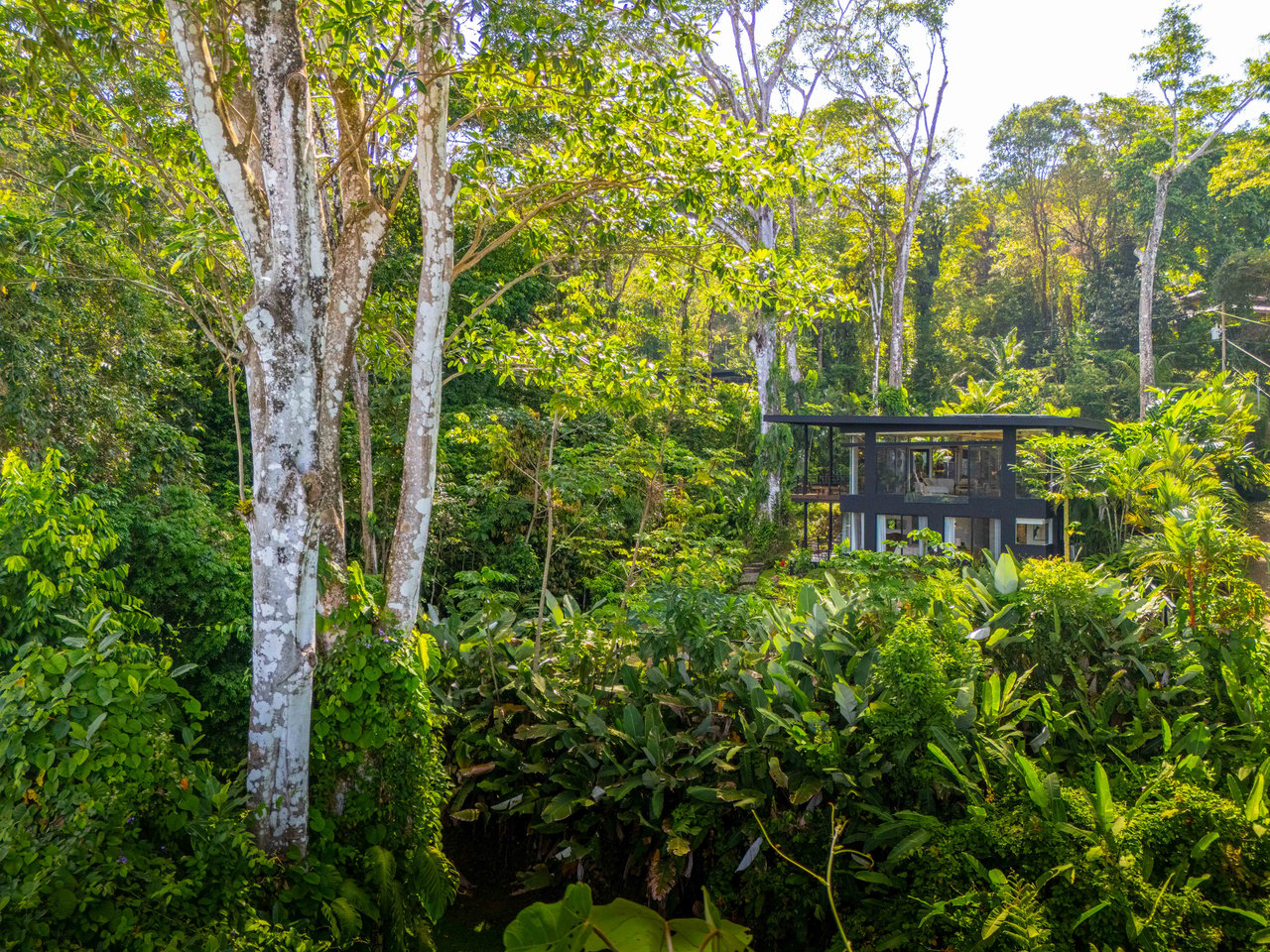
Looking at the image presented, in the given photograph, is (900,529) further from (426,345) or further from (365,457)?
(426,345)

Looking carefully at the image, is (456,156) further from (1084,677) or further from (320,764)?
(1084,677)

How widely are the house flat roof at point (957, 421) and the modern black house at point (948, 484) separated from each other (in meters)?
0.01

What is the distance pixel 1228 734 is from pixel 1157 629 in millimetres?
750

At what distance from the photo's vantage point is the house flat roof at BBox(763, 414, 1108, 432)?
1105cm

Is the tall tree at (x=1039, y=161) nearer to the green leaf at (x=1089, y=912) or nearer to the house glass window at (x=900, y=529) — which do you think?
the house glass window at (x=900, y=529)

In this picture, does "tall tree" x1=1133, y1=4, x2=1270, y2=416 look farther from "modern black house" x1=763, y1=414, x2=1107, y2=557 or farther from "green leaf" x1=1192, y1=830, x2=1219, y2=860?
A: "green leaf" x1=1192, y1=830, x2=1219, y2=860

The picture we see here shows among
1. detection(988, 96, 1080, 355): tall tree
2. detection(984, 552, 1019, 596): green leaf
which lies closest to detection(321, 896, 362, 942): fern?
detection(984, 552, 1019, 596): green leaf

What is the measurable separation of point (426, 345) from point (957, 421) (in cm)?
868

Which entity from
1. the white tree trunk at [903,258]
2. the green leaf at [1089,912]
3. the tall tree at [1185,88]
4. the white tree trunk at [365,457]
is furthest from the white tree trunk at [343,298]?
the tall tree at [1185,88]

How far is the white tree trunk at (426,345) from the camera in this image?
455 centimetres

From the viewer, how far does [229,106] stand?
3.53 metres

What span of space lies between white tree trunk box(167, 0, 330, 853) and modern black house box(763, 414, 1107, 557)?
9.44m

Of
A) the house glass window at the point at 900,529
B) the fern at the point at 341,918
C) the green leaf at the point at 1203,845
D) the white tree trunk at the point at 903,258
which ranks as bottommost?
the fern at the point at 341,918

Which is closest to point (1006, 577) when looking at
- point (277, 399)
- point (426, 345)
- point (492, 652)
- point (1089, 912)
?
point (1089, 912)
